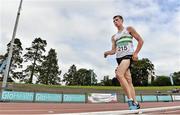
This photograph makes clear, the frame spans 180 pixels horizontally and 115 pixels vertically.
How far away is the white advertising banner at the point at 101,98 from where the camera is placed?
1124 inches

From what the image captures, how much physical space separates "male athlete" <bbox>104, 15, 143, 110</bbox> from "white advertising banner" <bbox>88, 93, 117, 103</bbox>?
24622 mm

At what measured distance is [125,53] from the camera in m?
3.92

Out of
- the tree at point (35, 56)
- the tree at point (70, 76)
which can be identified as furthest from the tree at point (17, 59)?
the tree at point (70, 76)

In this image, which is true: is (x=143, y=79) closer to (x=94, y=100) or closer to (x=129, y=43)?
(x=94, y=100)

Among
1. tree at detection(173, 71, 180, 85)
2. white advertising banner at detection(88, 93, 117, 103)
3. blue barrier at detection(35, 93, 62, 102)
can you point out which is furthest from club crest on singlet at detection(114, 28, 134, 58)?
tree at detection(173, 71, 180, 85)

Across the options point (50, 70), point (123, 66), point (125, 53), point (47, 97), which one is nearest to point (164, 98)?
point (47, 97)

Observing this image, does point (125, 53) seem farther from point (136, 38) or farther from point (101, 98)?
point (101, 98)

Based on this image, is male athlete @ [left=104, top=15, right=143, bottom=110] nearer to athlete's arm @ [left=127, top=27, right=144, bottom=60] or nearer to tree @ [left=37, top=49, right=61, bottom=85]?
athlete's arm @ [left=127, top=27, right=144, bottom=60]

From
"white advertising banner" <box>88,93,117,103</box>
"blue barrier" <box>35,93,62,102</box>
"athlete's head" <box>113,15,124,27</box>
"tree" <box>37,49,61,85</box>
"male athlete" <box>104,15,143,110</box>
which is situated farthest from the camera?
"tree" <box>37,49,61,85</box>

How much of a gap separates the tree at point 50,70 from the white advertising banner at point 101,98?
44992 millimetres

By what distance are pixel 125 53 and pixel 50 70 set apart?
247ft

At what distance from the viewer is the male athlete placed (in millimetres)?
3771

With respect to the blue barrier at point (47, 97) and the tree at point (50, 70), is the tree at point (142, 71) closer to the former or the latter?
the tree at point (50, 70)

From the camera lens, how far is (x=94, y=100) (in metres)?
28.6
